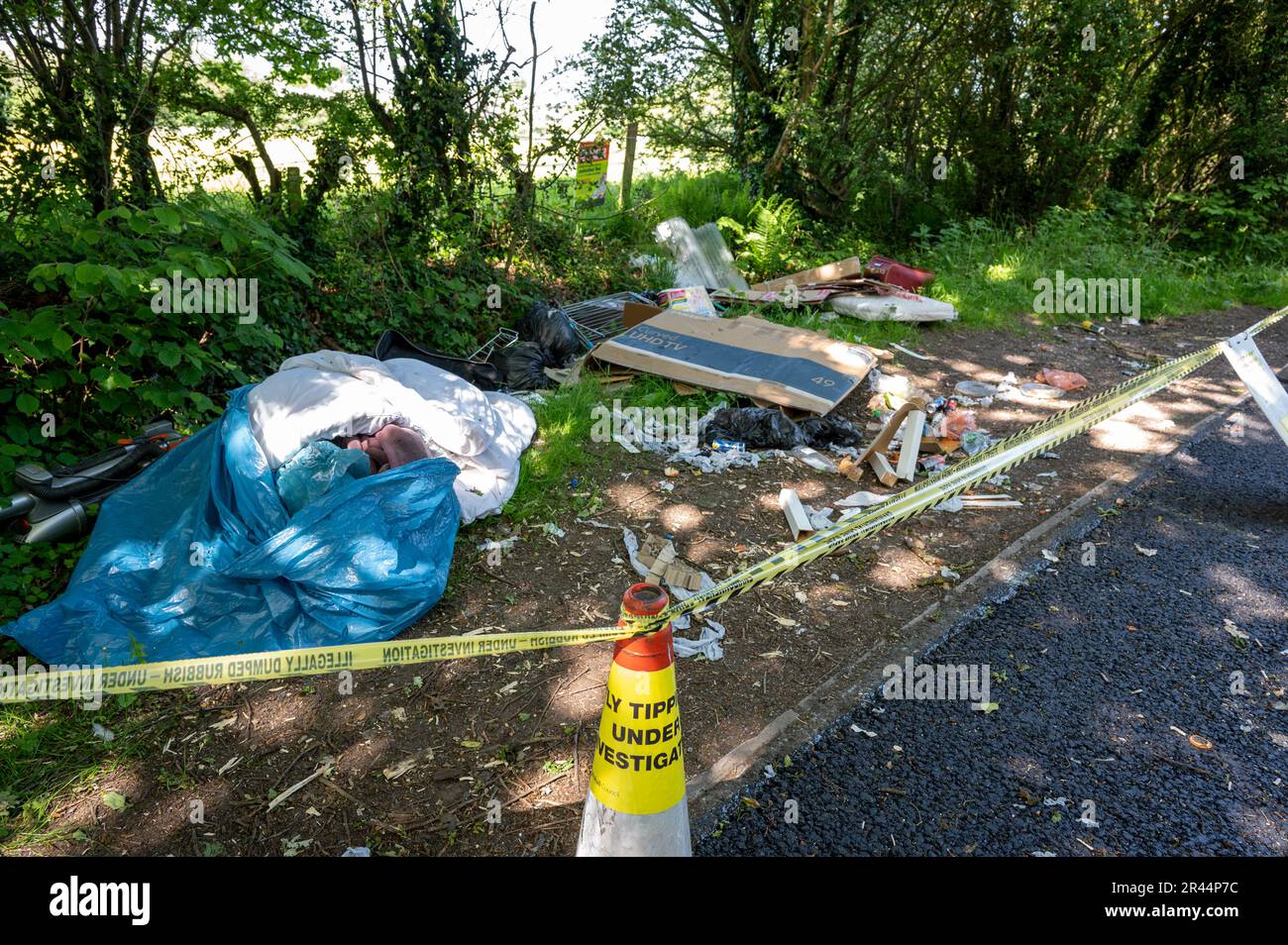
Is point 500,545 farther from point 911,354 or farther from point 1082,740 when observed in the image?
point 911,354

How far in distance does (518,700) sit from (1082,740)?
82.4 inches

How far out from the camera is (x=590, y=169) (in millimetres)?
8562

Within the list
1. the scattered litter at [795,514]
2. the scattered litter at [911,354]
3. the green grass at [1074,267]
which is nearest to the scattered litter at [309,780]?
the scattered litter at [795,514]

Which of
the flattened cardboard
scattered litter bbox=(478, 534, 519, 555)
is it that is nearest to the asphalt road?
scattered litter bbox=(478, 534, 519, 555)

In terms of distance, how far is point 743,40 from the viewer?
9.95 metres

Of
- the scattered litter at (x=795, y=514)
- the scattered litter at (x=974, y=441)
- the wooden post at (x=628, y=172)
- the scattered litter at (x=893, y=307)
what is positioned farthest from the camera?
the wooden post at (x=628, y=172)

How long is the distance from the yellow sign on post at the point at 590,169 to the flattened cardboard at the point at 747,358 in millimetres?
2384

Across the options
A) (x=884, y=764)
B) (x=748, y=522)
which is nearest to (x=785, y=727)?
(x=884, y=764)

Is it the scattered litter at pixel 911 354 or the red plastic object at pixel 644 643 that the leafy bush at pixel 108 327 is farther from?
the scattered litter at pixel 911 354

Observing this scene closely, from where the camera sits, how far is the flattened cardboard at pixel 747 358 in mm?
5773

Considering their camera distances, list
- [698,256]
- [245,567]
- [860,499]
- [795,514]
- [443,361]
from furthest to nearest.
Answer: [698,256]
[443,361]
[860,499]
[795,514]
[245,567]

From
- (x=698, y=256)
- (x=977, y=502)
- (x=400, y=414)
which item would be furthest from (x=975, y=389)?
(x=400, y=414)

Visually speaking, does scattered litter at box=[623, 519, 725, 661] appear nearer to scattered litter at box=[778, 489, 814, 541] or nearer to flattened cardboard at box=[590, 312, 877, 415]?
scattered litter at box=[778, 489, 814, 541]
